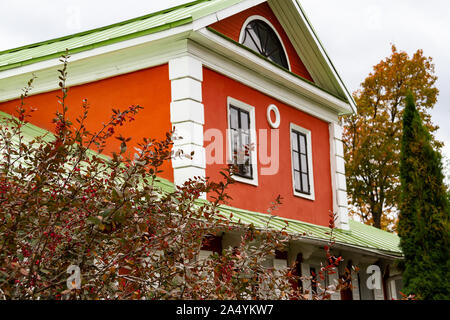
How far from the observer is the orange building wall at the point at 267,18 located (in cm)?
1135

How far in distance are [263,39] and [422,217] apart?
15.7 feet

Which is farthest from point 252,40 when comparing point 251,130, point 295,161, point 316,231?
point 316,231

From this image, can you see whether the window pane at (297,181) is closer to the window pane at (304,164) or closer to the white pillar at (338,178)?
the window pane at (304,164)

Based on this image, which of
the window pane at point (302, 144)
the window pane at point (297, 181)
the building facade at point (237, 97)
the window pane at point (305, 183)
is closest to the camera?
the building facade at point (237, 97)

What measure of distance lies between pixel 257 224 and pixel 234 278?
5.94 metres

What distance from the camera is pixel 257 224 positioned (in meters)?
9.91

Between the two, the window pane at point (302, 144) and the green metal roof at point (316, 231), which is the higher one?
the window pane at point (302, 144)

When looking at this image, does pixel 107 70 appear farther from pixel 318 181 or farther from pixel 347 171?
pixel 347 171

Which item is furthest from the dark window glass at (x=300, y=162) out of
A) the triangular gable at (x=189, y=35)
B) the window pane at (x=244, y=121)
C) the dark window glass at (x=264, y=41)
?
the window pane at (x=244, y=121)

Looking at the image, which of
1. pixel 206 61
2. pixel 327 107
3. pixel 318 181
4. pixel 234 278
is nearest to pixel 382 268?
pixel 318 181

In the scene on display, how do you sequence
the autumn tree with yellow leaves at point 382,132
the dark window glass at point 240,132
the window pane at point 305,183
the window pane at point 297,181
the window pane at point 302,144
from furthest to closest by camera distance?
the autumn tree with yellow leaves at point 382,132
the window pane at point 302,144
the window pane at point 305,183
the window pane at point 297,181
the dark window glass at point 240,132

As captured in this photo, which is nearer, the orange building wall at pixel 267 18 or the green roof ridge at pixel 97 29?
the orange building wall at pixel 267 18

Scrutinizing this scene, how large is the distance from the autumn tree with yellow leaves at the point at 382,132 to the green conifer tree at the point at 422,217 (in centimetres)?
1341

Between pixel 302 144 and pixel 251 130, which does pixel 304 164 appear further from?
pixel 251 130
